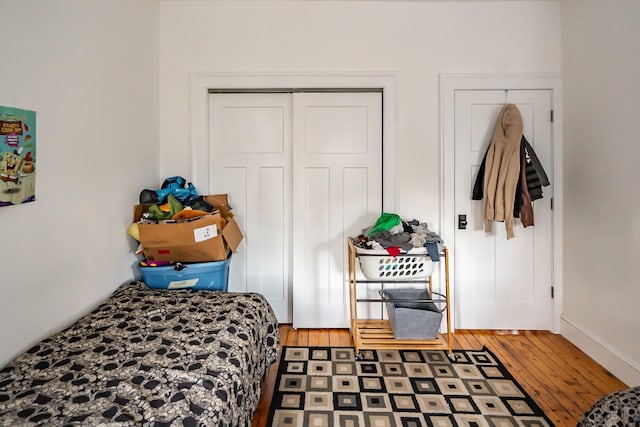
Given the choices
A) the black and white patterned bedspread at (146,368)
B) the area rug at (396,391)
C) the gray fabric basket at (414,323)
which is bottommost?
the area rug at (396,391)

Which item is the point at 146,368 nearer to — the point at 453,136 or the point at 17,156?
the point at 17,156

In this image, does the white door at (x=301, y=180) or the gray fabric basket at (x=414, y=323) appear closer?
the gray fabric basket at (x=414, y=323)

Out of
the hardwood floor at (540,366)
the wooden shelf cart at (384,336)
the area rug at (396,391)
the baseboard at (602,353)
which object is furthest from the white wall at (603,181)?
the wooden shelf cart at (384,336)

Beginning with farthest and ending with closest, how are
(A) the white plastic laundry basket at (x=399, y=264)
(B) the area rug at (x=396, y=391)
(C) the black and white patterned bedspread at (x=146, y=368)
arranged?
(A) the white plastic laundry basket at (x=399, y=264) < (B) the area rug at (x=396, y=391) < (C) the black and white patterned bedspread at (x=146, y=368)

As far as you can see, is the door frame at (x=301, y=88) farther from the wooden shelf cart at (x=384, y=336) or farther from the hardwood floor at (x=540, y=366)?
the hardwood floor at (x=540, y=366)

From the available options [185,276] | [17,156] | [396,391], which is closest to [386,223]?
[396,391]

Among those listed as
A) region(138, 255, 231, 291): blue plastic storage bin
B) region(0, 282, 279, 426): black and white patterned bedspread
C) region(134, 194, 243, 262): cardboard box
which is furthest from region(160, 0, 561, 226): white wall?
region(0, 282, 279, 426): black and white patterned bedspread

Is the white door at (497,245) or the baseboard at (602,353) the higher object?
the white door at (497,245)

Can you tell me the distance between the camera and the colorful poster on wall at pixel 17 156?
1467 millimetres

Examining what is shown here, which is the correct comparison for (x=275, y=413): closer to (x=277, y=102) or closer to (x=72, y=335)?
(x=72, y=335)

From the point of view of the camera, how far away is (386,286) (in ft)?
9.75

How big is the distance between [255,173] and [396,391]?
74.6 inches

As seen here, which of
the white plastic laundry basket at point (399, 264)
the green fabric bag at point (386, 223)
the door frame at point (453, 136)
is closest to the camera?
the white plastic laundry basket at point (399, 264)

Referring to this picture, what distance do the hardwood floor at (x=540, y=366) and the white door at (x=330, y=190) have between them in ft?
0.82
